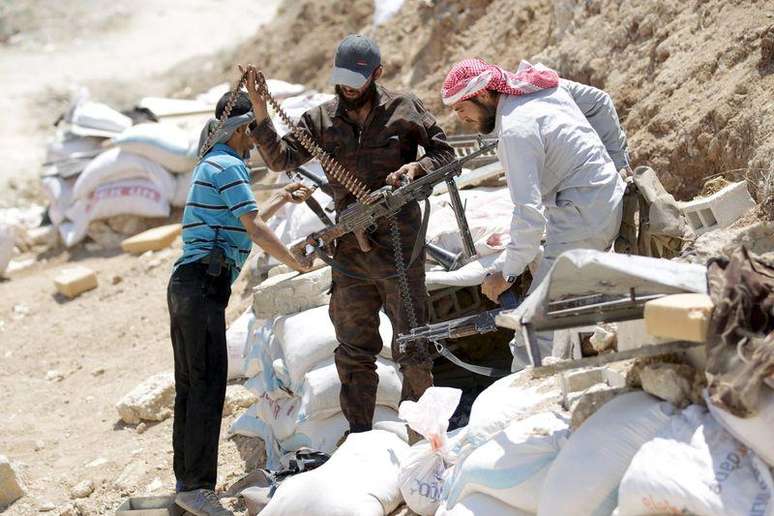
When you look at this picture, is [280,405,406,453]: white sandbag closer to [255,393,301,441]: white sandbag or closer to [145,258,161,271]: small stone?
[255,393,301,441]: white sandbag

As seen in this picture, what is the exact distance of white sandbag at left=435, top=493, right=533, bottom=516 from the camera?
3402mm

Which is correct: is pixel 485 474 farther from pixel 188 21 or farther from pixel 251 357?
pixel 188 21

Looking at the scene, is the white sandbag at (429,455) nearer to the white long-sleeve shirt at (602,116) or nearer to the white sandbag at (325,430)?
the white sandbag at (325,430)

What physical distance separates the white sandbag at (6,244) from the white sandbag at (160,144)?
1.70 meters

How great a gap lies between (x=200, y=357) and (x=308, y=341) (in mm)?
754

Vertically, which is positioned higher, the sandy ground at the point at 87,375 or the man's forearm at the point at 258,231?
the man's forearm at the point at 258,231

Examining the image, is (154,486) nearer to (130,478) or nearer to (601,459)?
(130,478)

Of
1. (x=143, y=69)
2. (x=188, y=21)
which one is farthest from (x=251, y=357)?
(x=188, y=21)

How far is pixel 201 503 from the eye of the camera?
15.7 feet

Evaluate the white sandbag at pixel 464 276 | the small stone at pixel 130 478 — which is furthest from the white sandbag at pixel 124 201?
the white sandbag at pixel 464 276

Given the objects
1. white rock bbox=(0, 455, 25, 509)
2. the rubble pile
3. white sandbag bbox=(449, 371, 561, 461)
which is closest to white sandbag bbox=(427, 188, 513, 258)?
the rubble pile

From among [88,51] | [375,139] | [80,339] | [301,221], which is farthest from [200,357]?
[88,51]

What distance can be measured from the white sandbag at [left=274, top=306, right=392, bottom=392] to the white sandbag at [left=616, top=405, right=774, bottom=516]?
254cm

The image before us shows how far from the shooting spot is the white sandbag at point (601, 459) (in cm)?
308
